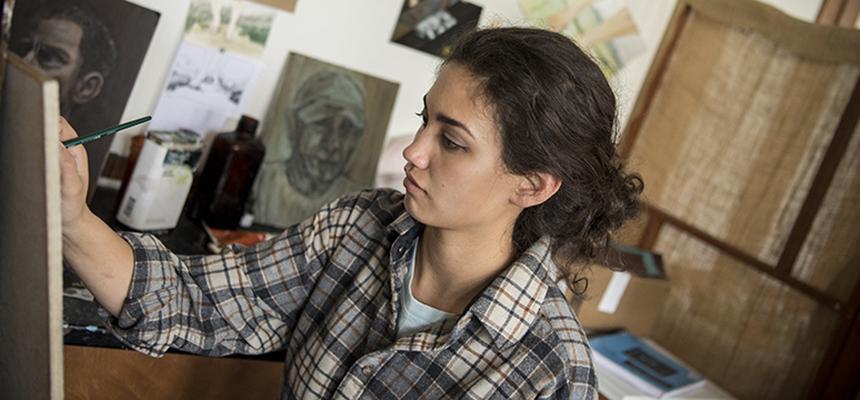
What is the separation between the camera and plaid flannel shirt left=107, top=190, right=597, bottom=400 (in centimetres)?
122

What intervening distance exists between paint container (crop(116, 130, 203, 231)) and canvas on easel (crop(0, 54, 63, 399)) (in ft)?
2.55

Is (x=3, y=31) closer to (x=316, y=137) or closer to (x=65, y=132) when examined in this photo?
(x=65, y=132)

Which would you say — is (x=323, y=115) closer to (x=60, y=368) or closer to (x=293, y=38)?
(x=293, y=38)

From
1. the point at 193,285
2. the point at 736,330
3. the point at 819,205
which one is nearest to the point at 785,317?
the point at 736,330

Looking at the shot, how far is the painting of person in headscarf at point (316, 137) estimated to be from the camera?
187 centimetres

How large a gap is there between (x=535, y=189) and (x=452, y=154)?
16 cm

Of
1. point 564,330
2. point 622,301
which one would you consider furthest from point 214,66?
point 622,301

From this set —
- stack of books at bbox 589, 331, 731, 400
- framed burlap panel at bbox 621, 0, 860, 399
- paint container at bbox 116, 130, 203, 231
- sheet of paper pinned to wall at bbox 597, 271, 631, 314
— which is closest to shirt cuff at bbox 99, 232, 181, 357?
paint container at bbox 116, 130, 203, 231

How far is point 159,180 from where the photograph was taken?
5.31 feet

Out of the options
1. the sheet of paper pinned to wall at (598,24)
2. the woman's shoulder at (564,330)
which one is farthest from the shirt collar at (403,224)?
the sheet of paper pinned to wall at (598,24)

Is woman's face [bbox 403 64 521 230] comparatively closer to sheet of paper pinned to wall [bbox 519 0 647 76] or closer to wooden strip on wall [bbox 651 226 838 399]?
sheet of paper pinned to wall [bbox 519 0 647 76]

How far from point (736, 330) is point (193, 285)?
1.56 meters

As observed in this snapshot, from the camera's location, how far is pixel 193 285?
128 cm

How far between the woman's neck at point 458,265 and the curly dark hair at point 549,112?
0.06 m
